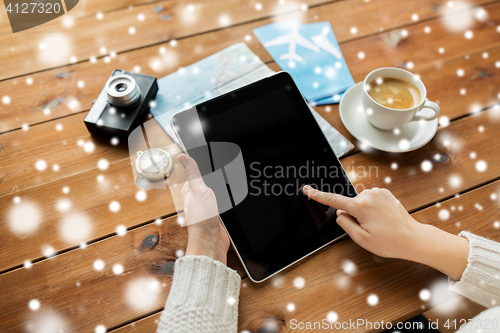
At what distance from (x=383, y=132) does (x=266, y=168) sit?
318 mm

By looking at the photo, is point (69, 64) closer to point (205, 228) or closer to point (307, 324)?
point (205, 228)

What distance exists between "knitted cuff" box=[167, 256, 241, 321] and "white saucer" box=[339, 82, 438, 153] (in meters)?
0.44

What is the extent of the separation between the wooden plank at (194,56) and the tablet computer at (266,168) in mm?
250

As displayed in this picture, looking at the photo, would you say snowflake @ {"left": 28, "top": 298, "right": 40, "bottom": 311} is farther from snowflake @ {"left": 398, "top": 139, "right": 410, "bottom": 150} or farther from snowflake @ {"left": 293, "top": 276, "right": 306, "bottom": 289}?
snowflake @ {"left": 398, "top": 139, "right": 410, "bottom": 150}

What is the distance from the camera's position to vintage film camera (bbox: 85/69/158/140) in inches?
29.2

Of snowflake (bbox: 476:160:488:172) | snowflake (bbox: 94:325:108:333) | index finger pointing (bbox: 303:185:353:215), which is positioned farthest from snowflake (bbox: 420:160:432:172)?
snowflake (bbox: 94:325:108:333)

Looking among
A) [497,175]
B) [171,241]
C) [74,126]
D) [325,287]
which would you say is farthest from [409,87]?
[74,126]

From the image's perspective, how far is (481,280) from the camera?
0.63 meters

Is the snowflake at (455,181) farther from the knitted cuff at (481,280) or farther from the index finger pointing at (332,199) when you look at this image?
the index finger pointing at (332,199)

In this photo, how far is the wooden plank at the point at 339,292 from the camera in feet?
2.04

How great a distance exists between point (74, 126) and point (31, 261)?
32 cm

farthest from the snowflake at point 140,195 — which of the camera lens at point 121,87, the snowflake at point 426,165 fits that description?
the snowflake at point 426,165

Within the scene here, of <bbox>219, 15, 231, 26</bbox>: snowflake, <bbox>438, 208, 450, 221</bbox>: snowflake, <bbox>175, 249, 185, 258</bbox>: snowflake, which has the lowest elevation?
<bbox>438, 208, 450, 221</bbox>: snowflake

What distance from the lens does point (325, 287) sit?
25.4 inches
